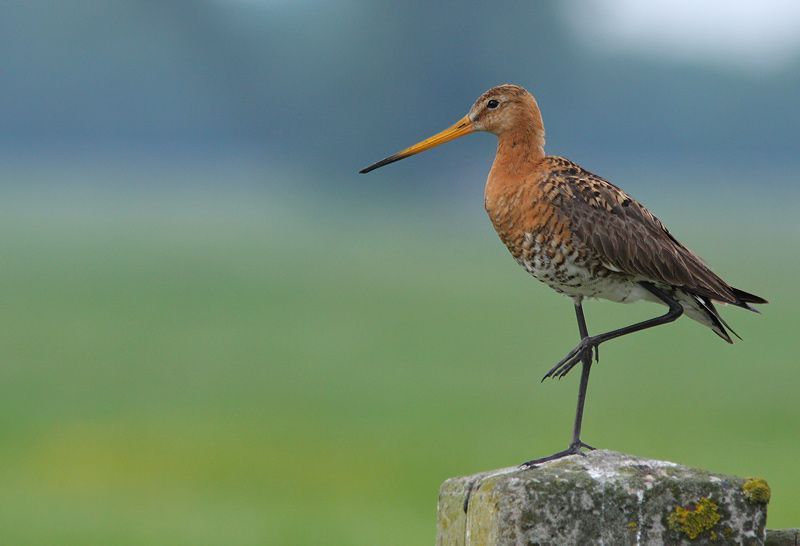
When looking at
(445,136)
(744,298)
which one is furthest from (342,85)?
(744,298)

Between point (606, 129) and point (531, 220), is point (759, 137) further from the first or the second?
point (531, 220)

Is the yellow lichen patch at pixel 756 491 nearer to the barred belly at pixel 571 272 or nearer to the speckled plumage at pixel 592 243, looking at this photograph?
the speckled plumage at pixel 592 243

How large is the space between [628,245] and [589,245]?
0.67 ft

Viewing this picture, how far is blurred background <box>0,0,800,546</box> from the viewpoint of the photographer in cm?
2864

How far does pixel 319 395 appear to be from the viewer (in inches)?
1740

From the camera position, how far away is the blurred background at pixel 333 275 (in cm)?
2864

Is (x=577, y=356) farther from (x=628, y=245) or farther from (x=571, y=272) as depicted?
(x=628, y=245)

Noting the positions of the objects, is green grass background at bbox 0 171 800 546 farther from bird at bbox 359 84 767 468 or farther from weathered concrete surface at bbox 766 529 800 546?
weathered concrete surface at bbox 766 529 800 546

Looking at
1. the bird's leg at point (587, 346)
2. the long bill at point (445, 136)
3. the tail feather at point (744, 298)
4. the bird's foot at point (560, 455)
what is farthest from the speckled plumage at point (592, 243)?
the bird's foot at point (560, 455)

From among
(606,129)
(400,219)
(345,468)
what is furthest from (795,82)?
(345,468)

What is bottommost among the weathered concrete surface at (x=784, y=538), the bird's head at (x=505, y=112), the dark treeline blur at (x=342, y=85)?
the weathered concrete surface at (x=784, y=538)

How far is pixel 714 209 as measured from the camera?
150125mm

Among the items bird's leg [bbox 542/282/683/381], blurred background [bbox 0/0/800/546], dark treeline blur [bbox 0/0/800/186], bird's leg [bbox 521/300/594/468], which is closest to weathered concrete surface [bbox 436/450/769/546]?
bird's leg [bbox 521/300/594/468]

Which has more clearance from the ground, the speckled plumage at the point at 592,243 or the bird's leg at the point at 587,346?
the speckled plumage at the point at 592,243
